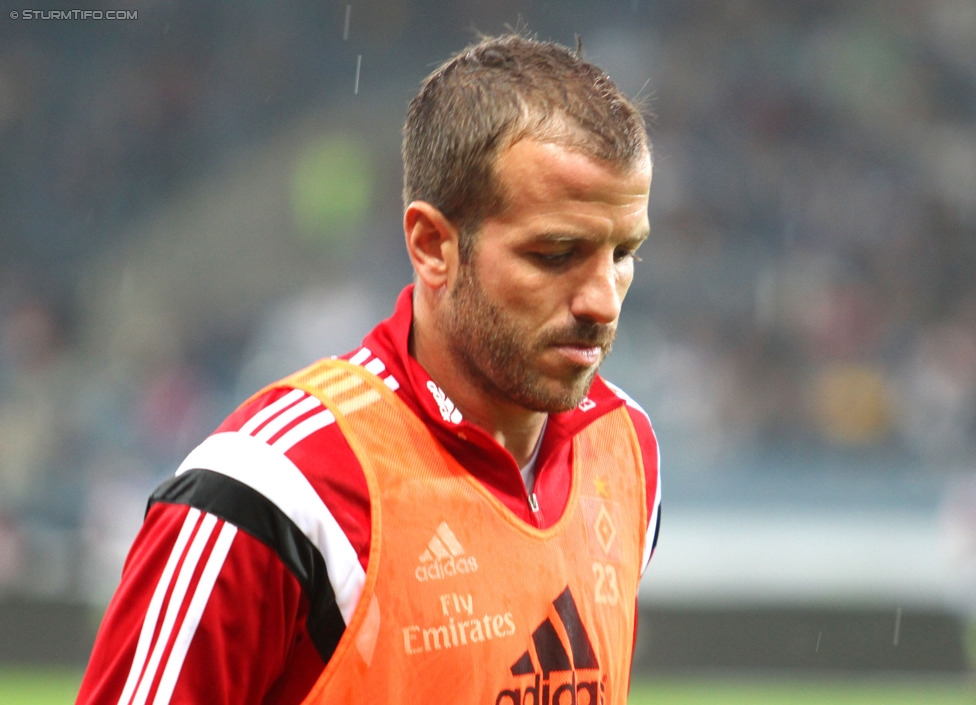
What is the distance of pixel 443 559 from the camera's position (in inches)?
73.6

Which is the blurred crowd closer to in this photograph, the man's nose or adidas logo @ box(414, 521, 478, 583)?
adidas logo @ box(414, 521, 478, 583)

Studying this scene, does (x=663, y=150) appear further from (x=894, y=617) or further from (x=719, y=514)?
(x=894, y=617)

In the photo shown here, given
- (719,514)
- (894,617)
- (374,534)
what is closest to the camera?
(374,534)

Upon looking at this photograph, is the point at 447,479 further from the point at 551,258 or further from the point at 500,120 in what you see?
the point at 500,120

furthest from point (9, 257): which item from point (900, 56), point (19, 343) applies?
point (900, 56)

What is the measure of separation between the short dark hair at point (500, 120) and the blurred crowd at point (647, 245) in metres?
6.18

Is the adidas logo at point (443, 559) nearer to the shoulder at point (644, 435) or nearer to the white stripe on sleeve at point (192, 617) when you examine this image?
the white stripe on sleeve at point (192, 617)

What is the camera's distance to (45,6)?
11.0 meters

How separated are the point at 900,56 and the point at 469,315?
1032cm

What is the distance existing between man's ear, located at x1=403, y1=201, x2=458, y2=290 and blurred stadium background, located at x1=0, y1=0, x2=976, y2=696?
5667mm

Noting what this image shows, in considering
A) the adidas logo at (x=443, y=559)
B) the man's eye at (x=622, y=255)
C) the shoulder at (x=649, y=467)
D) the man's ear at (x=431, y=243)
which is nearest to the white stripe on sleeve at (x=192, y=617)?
the adidas logo at (x=443, y=559)

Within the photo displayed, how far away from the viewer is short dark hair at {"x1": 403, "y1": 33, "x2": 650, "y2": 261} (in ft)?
6.13

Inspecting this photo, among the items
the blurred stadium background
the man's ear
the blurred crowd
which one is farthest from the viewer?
the blurred crowd

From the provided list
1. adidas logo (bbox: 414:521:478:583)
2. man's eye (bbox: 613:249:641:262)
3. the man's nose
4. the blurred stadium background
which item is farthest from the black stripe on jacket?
the blurred stadium background
